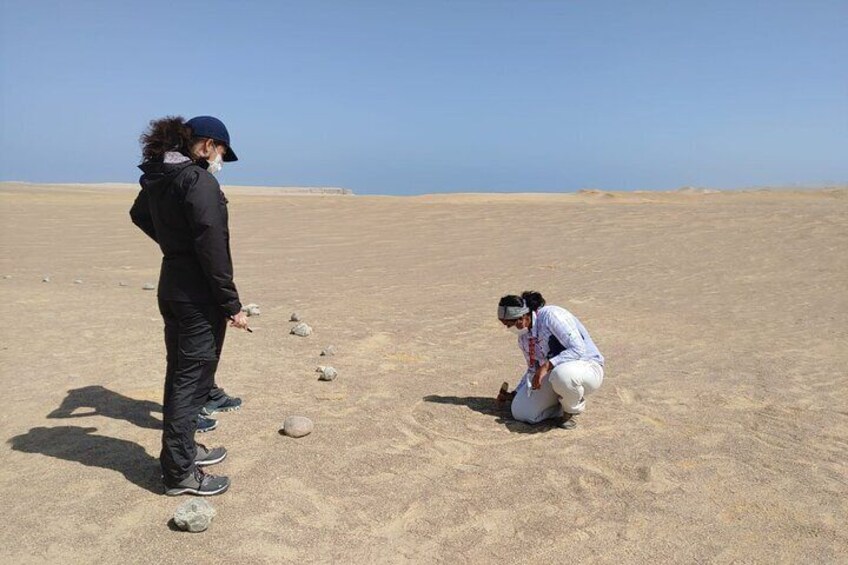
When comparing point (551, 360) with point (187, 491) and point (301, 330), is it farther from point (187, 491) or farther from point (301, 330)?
point (301, 330)

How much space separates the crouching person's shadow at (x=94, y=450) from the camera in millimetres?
3699

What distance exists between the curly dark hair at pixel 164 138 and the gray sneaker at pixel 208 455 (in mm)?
1722

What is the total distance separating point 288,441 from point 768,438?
10.8 ft

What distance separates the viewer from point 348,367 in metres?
5.93

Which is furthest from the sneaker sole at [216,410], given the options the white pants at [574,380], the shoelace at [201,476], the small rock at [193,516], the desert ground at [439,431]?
the white pants at [574,380]

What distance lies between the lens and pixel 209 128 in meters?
3.22

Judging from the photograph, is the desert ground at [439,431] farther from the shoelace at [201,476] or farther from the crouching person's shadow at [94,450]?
the shoelace at [201,476]

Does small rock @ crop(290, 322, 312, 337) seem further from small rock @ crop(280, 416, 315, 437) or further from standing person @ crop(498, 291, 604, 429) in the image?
standing person @ crop(498, 291, 604, 429)

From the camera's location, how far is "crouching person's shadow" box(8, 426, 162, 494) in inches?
146

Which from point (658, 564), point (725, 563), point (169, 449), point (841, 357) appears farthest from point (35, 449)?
point (841, 357)

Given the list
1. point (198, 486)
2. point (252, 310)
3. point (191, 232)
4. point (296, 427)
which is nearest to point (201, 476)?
point (198, 486)

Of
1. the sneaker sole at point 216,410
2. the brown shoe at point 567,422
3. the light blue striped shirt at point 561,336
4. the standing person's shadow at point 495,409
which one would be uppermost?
the light blue striped shirt at point 561,336

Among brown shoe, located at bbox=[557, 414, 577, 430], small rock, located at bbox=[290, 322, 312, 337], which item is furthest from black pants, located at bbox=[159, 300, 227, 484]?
small rock, located at bbox=[290, 322, 312, 337]

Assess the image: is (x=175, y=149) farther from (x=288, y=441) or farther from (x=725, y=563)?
(x=725, y=563)
